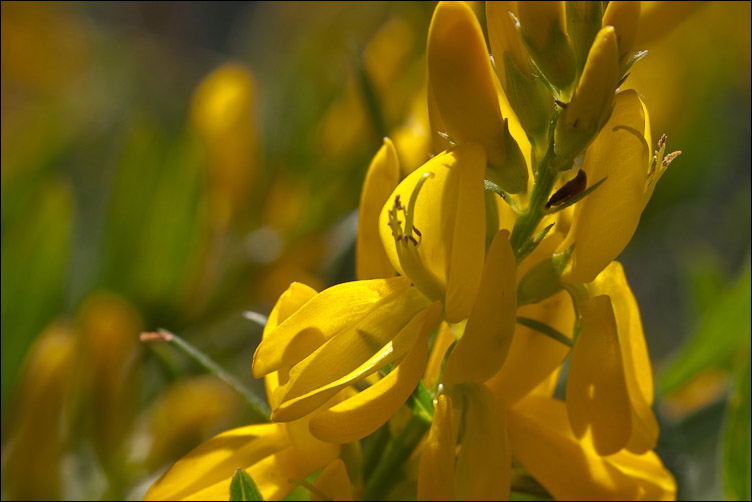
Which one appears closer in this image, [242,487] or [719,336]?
[242,487]

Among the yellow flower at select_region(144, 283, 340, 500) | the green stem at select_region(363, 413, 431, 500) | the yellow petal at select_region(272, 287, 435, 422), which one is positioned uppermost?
the yellow petal at select_region(272, 287, 435, 422)

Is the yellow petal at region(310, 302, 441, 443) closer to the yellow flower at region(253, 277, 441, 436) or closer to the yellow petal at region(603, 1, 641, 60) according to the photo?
the yellow flower at region(253, 277, 441, 436)

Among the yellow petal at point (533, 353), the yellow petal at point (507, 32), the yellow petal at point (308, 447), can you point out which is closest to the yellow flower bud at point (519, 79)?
the yellow petal at point (507, 32)

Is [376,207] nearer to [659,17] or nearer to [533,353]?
[533,353]

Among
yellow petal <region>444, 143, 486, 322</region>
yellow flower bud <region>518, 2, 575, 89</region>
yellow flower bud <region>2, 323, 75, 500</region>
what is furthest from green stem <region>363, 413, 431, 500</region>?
yellow flower bud <region>2, 323, 75, 500</region>

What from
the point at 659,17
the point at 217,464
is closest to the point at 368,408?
the point at 217,464

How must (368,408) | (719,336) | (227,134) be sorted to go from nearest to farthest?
(368,408), (719,336), (227,134)
